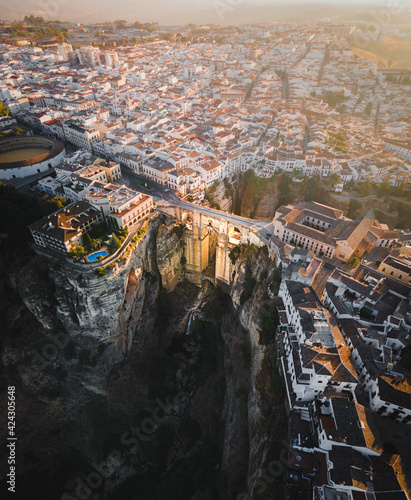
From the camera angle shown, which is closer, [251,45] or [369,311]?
[369,311]

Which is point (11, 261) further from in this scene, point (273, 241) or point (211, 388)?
point (273, 241)

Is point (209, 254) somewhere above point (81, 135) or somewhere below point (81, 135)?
below

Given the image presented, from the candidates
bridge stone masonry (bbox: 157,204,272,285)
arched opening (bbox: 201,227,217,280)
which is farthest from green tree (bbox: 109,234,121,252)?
Answer: arched opening (bbox: 201,227,217,280)

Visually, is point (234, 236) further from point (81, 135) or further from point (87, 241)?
point (81, 135)

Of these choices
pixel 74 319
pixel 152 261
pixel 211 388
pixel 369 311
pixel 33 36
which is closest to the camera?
pixel 369 311

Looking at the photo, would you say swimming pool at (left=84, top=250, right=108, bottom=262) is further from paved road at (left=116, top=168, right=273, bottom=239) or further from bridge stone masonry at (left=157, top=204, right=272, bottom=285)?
paved road at (left=116, top=168, right=273, bottom=239)

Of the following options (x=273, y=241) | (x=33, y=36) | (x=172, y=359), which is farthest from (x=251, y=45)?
(x=172, y=359)

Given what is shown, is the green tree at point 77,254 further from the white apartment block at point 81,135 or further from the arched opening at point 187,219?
the white apartment block at point 81,135

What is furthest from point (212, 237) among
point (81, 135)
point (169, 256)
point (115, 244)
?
point (81, 135)
